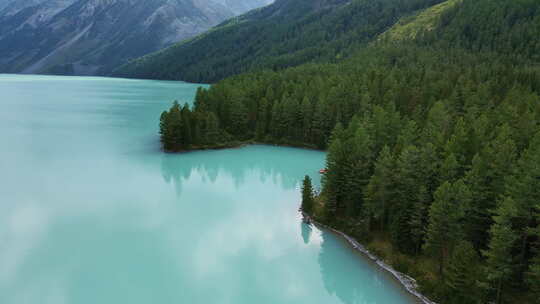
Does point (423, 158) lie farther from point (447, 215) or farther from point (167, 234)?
point (167, 234)

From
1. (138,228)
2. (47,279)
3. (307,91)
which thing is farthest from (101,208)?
(307,91)

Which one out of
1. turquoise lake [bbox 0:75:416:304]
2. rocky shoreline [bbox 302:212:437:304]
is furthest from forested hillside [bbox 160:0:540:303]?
turquoise lake [bbox 0:75:416:304]

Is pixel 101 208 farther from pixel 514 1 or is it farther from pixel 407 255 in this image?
pixel 514 1

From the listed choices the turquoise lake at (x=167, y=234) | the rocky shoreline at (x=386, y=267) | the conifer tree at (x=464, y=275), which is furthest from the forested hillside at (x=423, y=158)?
the turquoise lake at (x=167, y=234)

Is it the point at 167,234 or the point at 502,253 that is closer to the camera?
the point at 502,253

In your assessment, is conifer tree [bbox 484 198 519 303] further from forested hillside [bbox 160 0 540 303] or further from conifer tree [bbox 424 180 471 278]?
conifer tree [bbox 424 180 471 278]

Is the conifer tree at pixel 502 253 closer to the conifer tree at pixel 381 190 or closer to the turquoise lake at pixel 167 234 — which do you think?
the turquoise lake at pixel 167 234

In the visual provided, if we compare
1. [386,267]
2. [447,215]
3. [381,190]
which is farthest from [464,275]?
[381,190]

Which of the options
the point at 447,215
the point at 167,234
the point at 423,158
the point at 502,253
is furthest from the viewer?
the point at 167,234
